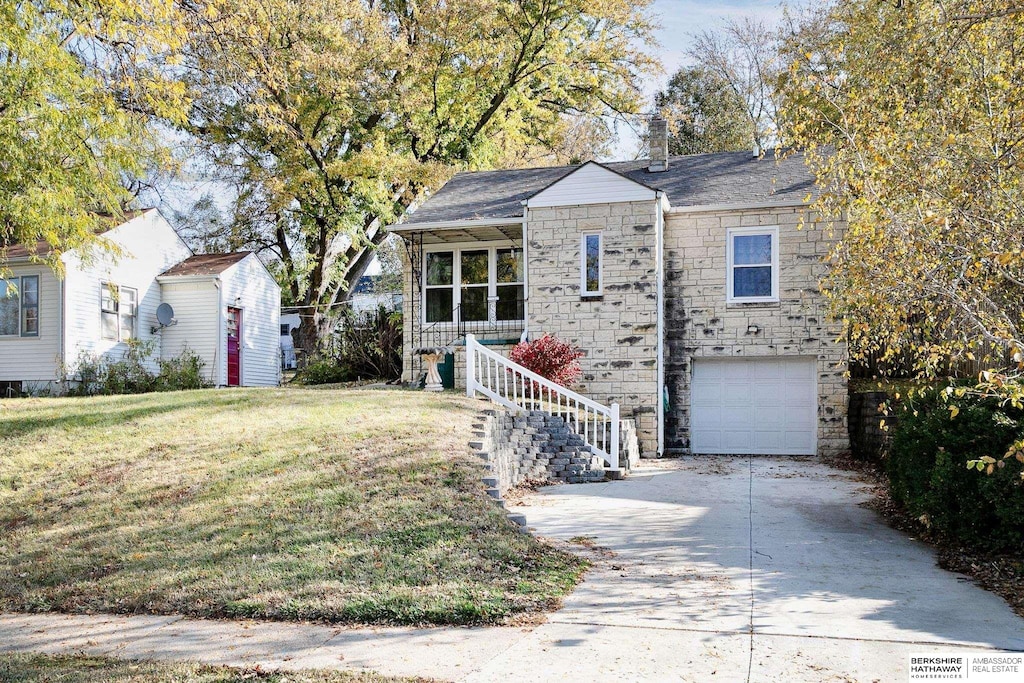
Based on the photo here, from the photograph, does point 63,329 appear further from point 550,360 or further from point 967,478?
point 967,478

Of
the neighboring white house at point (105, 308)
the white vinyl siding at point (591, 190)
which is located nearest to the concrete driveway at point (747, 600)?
the white vinyl siding at point (591, 190)

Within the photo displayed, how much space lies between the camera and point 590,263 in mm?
16109

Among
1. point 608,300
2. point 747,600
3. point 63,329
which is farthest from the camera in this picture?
point 63,329

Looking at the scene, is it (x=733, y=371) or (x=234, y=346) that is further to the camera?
(x=234, y=346)

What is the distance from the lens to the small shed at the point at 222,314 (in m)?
21.2

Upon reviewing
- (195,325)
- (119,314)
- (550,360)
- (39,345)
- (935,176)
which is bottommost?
(550,360)

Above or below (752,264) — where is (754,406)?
below

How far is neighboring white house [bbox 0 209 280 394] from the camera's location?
18.7m

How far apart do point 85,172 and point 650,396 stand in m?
9.94

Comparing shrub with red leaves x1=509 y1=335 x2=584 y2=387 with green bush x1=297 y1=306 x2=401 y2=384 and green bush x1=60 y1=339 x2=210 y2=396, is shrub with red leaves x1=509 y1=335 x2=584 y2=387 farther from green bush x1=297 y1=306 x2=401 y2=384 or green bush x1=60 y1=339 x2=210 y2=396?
green bush x1=60 y1=339 x2=210 y2=396

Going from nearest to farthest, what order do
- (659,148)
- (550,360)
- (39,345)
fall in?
(550,360) < (659,148) < (39,345)

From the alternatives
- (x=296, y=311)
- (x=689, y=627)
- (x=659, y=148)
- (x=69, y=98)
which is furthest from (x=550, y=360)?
(x=296, y=311)

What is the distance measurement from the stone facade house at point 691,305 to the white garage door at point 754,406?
0.08 feet

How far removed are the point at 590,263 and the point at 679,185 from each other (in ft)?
9.95
